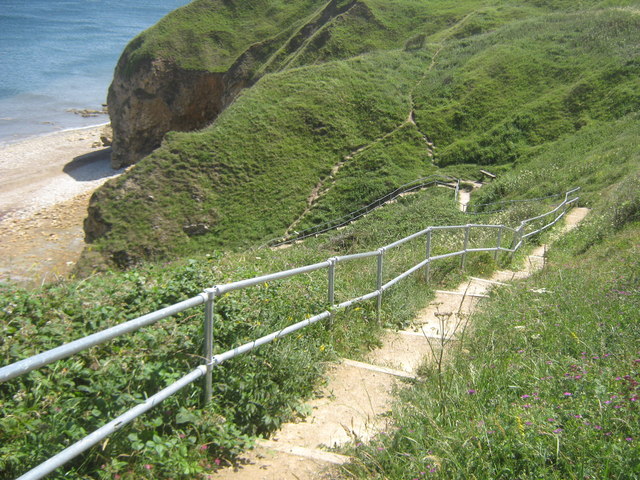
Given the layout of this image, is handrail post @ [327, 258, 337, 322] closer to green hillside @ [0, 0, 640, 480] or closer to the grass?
green hillside @ [0, 0, 640, 480]

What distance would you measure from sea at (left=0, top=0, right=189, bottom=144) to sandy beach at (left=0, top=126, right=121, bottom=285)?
838 centimetres

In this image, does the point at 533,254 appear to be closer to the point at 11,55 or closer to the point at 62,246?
the point at 62,246

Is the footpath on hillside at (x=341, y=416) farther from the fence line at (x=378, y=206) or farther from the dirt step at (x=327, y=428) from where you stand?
the fence line at (x=378, y=206)

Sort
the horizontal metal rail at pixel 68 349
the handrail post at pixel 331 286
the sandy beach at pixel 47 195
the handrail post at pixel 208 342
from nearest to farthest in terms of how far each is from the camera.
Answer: the horizontal metal rail at pixel 68 349, the handrail post at pixel 208 342, the handrail post at pixel 331 286, the sandy beach at pixel 47 195

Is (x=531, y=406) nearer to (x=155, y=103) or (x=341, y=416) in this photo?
(x=341, y=416)

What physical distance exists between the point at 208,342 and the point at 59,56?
13985 centimetres

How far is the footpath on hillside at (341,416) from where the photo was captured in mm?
3373

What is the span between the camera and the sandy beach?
3092 centimetres

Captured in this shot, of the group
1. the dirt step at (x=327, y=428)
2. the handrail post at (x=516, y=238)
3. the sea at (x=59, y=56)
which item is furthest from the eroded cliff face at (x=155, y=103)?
the dirt step at (x=327, y=428)

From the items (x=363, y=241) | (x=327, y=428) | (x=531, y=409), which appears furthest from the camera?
(x=363, y=241)

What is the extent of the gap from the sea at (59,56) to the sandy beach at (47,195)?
8.38 m

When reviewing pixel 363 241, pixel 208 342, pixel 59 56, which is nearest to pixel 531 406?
pixel 208 342

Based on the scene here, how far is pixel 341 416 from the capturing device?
426 centimetres

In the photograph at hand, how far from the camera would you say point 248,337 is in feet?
14.4
